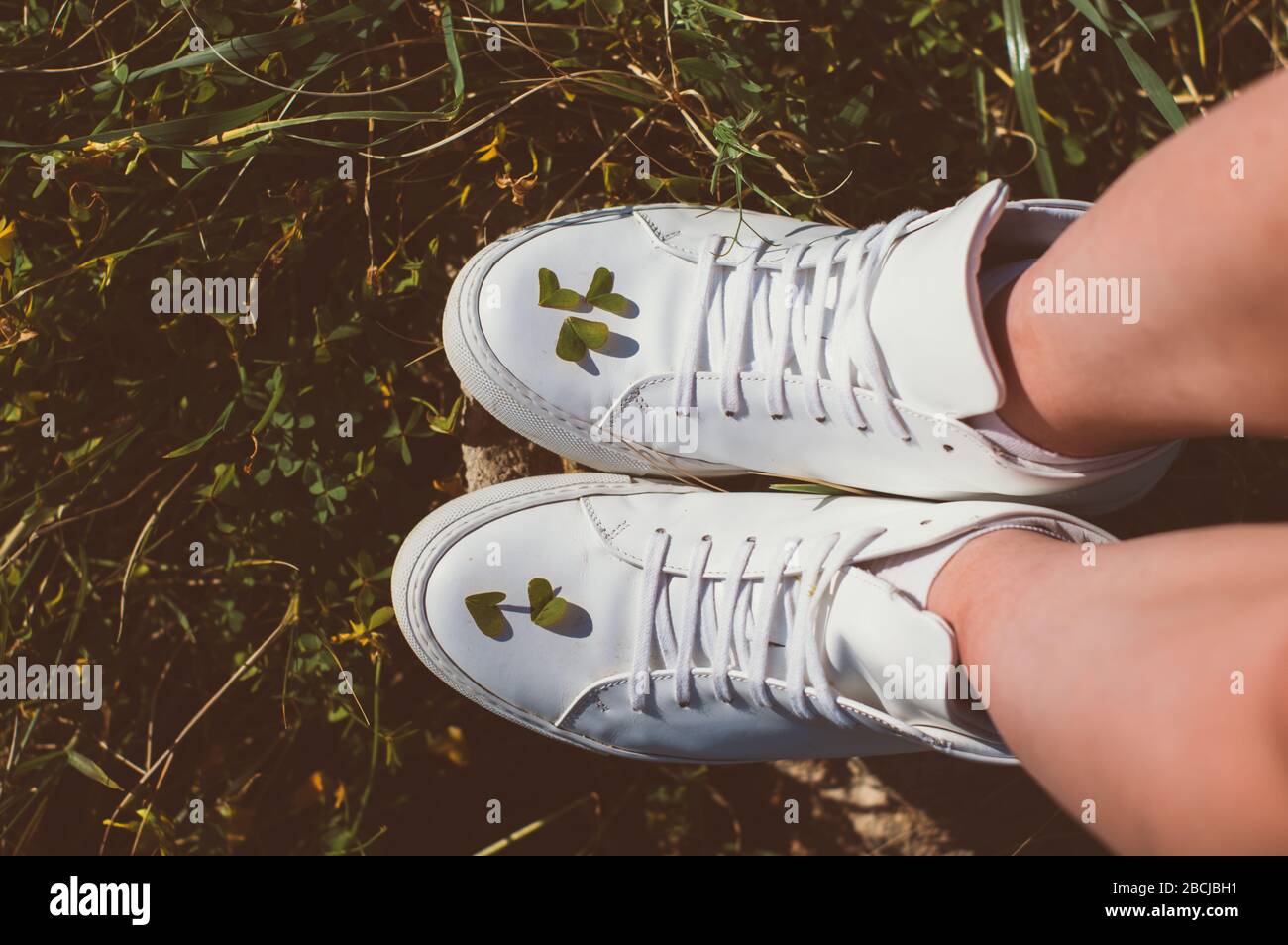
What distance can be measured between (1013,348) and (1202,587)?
44 centimetres

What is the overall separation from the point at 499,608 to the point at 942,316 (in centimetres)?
Answer: 90

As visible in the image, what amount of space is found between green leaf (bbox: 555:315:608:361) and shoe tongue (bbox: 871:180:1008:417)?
48 cm

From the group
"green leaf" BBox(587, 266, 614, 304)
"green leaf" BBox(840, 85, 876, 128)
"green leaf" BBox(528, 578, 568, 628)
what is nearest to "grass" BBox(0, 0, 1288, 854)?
"green leaf" BBox(840, 85, 876, 128)

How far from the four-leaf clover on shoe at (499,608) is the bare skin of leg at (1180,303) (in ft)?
2.76

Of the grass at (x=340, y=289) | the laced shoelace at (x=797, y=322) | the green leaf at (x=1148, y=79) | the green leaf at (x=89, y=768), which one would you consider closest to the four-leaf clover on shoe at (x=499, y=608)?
the grass at (x=340, y=289)

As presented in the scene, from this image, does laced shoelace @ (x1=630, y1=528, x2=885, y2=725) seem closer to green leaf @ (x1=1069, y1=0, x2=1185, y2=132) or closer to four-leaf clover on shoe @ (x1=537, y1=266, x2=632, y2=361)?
four-leaf clover on shoe @ (x1=537, y1=266, x2=632, y2=361)

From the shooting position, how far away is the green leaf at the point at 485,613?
1.71 metres

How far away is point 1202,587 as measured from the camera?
1068mm

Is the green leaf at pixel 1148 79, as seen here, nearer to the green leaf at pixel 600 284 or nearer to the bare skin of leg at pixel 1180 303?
the bare skin of leg at pixel 1180 303

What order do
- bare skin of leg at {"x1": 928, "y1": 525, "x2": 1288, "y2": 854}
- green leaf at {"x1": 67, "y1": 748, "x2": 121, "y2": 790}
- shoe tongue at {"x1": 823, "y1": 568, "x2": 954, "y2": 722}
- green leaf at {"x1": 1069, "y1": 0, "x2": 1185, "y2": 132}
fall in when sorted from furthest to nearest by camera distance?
green leaf at {"x1": 67, "y1": 748, "x2": 121, "y2": 790} → green leaf at {"x1": 1069, "y1": 0, "x2": 1185, "y2": 132} → shoe tongue at {"x1": 823, "y1": 568, "x2": 954, "y2": 722} → bare skin of leg at {"x1": 928, "y1": 525, "x2": 1288, "y2": 854}

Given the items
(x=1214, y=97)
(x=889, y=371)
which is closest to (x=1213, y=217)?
(x=889, y=371)

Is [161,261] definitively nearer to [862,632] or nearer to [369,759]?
[369,759]

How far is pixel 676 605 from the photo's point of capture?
5.49ft

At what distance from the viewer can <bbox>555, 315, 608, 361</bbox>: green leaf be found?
1686 mm
